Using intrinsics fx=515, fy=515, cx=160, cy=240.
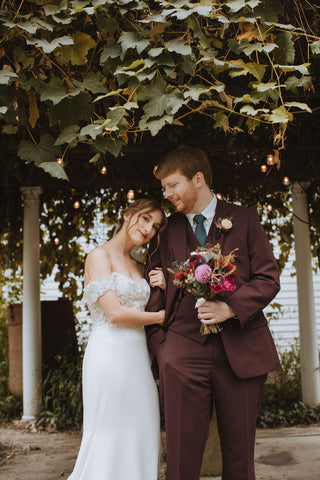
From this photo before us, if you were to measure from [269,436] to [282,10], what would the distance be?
420 centimetres

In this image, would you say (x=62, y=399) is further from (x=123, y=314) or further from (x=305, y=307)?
(x=123, y=314)

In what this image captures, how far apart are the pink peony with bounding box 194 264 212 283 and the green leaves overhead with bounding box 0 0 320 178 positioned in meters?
0.68

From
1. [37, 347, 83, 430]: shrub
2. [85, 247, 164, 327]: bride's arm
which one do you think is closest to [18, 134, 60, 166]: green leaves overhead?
[85, 247, 164, 327]: bride's arm

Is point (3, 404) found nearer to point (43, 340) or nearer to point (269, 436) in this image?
point (43, 340)

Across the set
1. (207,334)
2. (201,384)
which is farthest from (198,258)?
(201,384)

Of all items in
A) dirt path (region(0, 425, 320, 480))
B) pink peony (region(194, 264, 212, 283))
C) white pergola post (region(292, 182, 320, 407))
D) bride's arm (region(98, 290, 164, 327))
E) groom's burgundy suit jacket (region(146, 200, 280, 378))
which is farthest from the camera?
white pergola post (region(292, 182, 320, 407))

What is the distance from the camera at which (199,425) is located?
2.61 meters

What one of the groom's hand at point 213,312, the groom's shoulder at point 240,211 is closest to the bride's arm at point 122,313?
the groom's hand at point 213,312

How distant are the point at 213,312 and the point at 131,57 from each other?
136 cm

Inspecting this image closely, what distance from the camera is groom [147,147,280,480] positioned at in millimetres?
2574

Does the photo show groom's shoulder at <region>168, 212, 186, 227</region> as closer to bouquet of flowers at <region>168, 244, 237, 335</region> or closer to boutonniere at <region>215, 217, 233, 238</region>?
boutonniere at <region>215, 217, 233, 238</region>

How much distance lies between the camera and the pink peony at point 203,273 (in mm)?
2365

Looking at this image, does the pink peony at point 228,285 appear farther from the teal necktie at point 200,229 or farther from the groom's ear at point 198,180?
the groom's ear at point 198,180

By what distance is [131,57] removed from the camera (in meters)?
2.64
